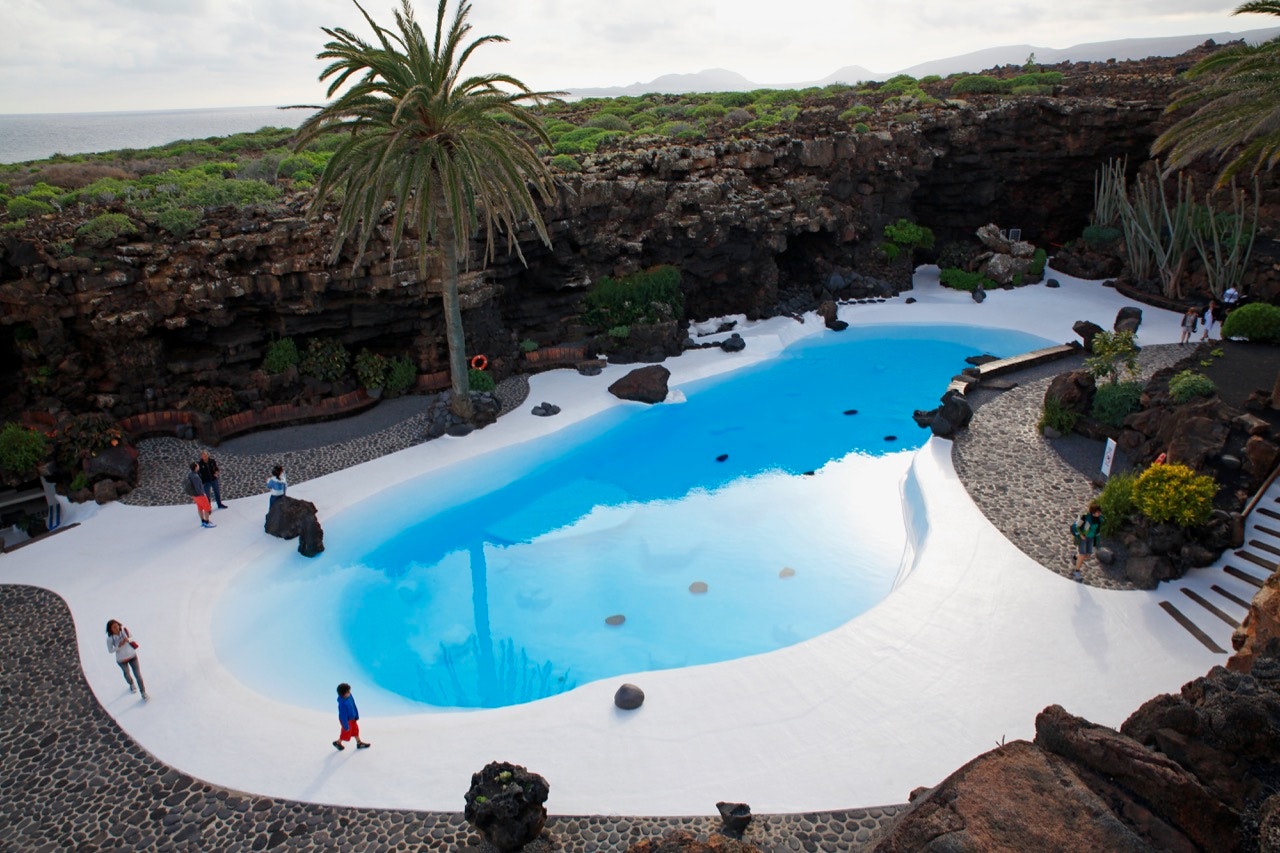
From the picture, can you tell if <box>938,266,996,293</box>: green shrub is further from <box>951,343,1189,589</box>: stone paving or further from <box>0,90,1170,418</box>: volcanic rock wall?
<box>951,343,1189,589</box>: stone paving

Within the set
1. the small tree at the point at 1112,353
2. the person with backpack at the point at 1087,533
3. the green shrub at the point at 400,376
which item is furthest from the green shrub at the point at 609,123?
the person with backpack at the point at 1087,533

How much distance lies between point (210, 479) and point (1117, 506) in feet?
60.3

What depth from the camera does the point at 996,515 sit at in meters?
16.0

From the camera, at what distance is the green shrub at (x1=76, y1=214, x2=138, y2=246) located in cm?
1894

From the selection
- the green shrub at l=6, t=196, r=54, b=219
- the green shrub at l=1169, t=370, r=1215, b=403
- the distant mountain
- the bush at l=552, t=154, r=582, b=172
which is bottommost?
the green shrub at l=1169, t=370, r=1215, b=403

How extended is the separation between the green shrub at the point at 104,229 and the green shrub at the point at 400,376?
7110 millimetres

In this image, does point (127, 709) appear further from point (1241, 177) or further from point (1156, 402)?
point (1241, 177)

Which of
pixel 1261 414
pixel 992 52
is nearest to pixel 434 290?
pixel 1261 414

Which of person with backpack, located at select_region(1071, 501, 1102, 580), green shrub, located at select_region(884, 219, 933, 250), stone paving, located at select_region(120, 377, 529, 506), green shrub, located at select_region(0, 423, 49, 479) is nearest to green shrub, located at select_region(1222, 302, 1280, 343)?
person with backpack, located at select_region(1071, 501, 1102, 580)

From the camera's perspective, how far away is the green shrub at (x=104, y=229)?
1894cm

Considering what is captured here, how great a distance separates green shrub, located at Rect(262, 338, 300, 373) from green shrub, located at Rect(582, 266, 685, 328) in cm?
933

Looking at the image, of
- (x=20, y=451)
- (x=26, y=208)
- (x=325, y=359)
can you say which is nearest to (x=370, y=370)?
(x=325, y=359)

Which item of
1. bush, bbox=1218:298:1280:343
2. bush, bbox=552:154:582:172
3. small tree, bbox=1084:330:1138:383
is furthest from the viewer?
bush, bbox=552:154:582:172

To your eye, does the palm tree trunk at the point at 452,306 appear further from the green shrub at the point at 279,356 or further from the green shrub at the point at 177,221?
the green shrub at the point at 177,221
